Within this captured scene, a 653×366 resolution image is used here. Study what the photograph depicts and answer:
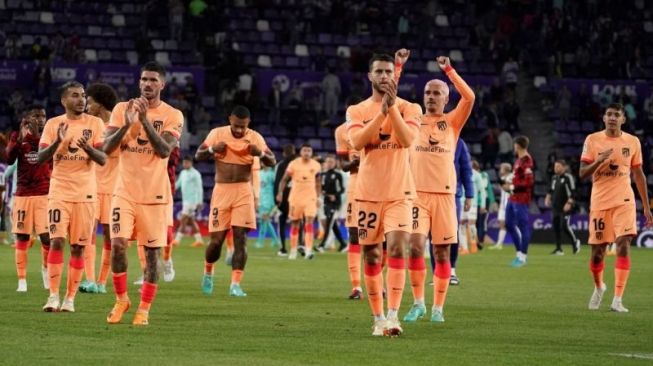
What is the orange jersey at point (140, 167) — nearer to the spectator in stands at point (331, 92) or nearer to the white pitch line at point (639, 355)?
the white pitch line at point (639, 355)

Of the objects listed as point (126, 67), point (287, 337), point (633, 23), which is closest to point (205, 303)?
point (287, 337)

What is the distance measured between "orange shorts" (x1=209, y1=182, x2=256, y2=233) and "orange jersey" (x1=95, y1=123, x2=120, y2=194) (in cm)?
148

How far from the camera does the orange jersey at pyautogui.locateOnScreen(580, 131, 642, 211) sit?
17.4 m

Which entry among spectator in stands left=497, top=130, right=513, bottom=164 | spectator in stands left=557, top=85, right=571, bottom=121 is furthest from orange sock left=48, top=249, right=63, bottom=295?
spectator in stands left=557, top=85, right=571, bottom=121

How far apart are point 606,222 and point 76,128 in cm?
679

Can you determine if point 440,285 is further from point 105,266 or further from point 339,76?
point 339,76

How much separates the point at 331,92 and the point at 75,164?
98.1 feet

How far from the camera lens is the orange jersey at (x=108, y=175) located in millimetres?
18516

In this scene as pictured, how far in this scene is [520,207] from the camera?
→ 2967 cm

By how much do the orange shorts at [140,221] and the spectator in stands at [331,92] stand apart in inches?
1239

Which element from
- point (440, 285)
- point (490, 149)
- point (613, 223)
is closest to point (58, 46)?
point (490, 149)

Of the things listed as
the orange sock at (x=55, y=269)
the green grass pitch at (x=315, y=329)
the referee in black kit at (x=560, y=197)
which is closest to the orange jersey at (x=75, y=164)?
the orange sock at (x=55, y=269)

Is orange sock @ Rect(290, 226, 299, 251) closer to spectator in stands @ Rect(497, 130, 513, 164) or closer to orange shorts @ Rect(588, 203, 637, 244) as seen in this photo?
orange shorts @ Rect(588, 203, 637, 244)

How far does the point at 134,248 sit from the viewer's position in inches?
1341
